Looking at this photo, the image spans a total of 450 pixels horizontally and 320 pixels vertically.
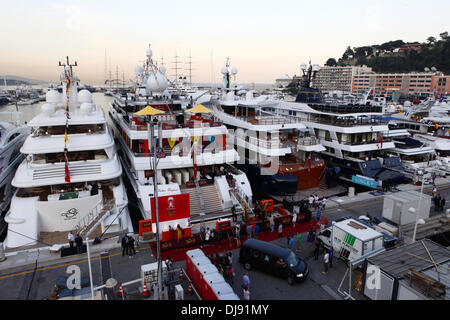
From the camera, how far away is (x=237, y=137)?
27.9 metres

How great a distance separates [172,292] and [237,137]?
1843 cm

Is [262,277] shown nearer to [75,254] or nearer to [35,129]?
[75,254]

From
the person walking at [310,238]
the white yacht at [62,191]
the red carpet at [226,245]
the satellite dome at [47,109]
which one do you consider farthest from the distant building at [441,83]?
the satellite dome at [47,109]

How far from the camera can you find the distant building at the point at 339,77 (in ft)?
414

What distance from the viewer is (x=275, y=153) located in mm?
23156

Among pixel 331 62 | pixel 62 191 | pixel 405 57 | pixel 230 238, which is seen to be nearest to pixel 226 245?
pixel 230 238

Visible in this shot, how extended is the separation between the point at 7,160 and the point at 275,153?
19.4 meters

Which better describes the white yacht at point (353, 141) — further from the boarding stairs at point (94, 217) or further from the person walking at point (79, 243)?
the person walking at point (79, 243)

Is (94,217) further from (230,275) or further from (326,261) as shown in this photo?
(326,261)

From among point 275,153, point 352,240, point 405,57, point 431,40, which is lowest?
point 352,240

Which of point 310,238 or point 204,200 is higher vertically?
point 204,200

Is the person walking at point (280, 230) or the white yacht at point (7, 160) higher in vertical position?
the white yacht at point (7, 160)

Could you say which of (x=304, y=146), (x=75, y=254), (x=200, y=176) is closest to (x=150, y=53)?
(x=200, y=176)

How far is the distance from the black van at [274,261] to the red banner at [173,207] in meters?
3.85
